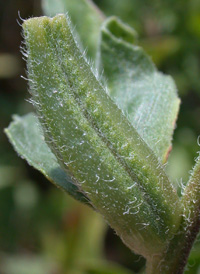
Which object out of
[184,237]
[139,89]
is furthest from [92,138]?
[139,89]

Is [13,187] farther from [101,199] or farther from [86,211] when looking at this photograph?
[101,199]

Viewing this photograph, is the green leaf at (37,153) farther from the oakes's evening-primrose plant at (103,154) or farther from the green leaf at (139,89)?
the green leaf at (139,89)

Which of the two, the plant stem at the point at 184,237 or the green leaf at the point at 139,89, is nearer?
the plant stem at the point at 184,237

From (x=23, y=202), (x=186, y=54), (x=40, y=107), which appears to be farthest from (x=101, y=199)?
(x=23, y=202)

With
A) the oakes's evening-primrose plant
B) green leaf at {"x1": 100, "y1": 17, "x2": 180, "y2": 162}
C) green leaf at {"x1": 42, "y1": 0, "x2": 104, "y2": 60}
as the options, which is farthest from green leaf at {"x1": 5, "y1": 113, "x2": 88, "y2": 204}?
green leaf at {"x1": 42, "y1": 0, "x2": 104, "y2": 60}

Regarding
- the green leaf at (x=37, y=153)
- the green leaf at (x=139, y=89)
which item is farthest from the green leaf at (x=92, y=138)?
the green leaf at (x=139, y=89)

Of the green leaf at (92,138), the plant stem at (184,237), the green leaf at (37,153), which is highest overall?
the green leaf at (92,138)
